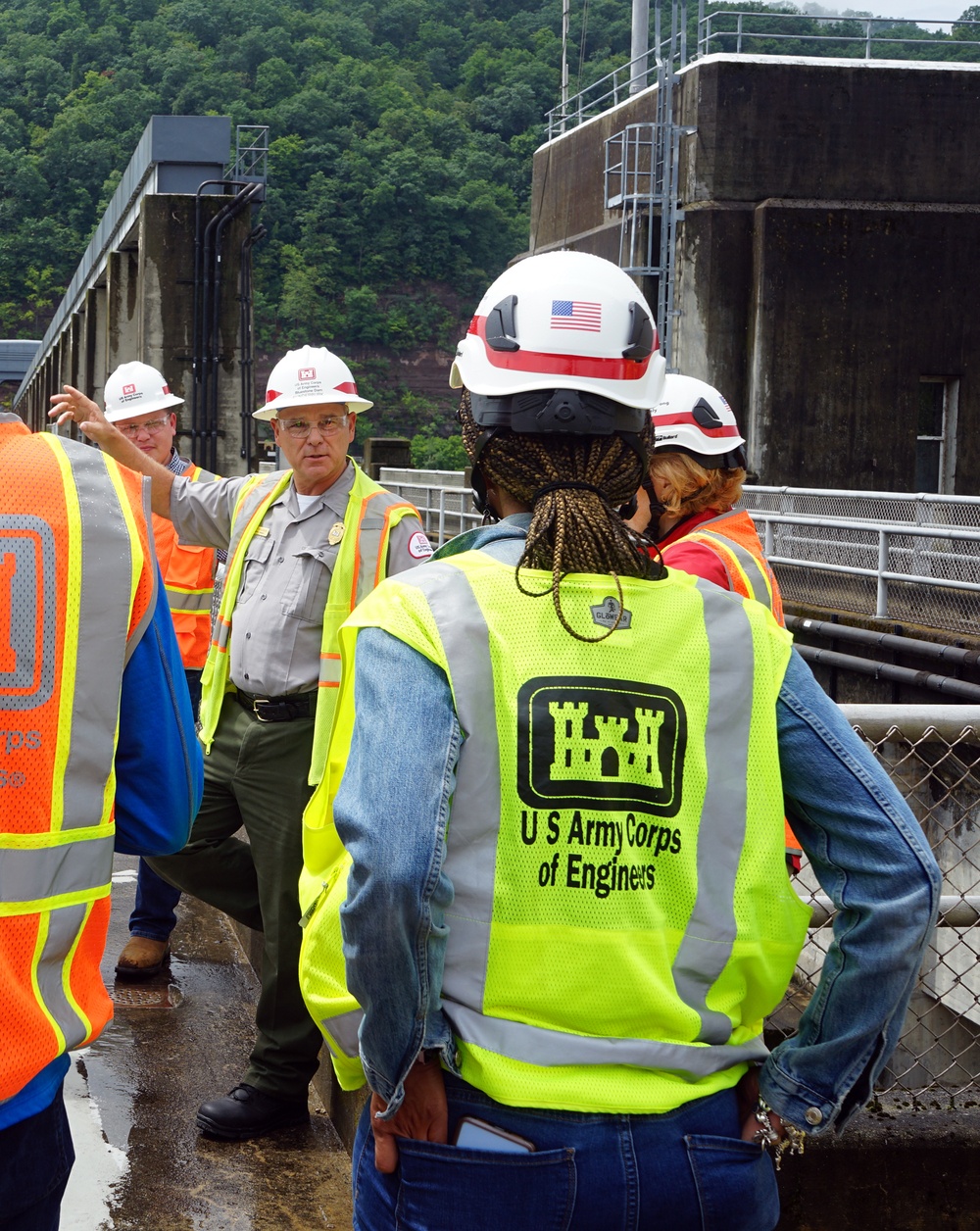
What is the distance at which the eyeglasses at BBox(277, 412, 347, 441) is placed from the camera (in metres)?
4.70

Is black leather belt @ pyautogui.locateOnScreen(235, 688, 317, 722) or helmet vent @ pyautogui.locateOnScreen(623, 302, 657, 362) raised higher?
helmet vent @ pyautogui.locateOnScreen(623, 302, 657, 362)

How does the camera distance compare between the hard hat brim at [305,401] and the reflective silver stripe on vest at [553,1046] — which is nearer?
the reflective silver stripe on vest at [553,1046]

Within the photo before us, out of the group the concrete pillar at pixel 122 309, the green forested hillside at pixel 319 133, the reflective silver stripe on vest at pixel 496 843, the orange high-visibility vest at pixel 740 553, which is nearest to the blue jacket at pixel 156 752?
the reflective silver stripe on vest at pixel 496 843

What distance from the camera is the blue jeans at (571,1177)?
1.65 m

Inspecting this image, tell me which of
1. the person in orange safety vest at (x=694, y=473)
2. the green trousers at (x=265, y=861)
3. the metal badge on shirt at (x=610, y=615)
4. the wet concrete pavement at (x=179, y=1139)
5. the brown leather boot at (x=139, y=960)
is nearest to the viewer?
the metal badge on shirt at (x=610, y=615)

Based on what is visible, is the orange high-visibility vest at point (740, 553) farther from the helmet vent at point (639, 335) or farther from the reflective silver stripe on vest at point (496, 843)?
the reflective silver stripe on vest at point (496, 843)

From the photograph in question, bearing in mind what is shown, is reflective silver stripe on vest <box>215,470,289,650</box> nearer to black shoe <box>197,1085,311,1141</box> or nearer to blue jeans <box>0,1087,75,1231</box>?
black shoe <box>197,1085,311,1141</box>

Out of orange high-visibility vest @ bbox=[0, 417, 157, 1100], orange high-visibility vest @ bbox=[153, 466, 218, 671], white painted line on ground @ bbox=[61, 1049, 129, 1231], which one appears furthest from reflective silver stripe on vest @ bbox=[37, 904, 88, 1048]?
orange high-visibility vest @ bbox=[153, 466, 218, 671]

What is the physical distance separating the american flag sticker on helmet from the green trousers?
2648mm

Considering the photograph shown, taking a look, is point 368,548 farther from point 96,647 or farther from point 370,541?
point 96,647

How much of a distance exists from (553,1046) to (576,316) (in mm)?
931

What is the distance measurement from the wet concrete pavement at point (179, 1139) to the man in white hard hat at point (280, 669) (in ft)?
0.46

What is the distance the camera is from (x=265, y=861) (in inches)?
170

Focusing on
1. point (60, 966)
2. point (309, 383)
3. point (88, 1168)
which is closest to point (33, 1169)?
point (60, 966)
